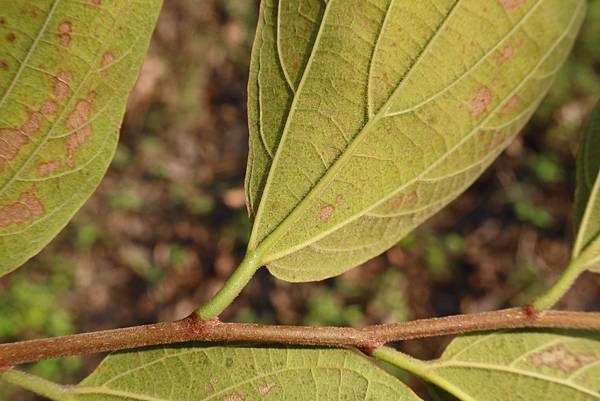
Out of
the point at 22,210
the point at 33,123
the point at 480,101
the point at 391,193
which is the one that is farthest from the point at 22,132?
the point at 480,101

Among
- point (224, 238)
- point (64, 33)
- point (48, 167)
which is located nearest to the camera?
point (64, 33)

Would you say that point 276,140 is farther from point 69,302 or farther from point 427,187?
point 69,302

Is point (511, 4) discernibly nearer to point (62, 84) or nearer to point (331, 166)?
point (331, 166)

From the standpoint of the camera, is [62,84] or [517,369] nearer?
[62,84]

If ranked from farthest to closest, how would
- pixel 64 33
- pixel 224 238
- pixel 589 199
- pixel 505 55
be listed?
1. pixel 224 238
2. pixel 589 199
3. pixel 505 55
4. pixel 64 33

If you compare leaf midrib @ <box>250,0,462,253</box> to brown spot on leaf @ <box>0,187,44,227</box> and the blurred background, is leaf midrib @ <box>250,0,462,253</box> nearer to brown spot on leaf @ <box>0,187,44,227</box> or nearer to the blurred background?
brown spot on leaf @ <box>0,187,44,227</box>

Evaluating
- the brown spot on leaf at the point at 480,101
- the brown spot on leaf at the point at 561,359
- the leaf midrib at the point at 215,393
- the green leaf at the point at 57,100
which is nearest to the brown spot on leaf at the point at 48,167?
the green leaf at the point at 57,100

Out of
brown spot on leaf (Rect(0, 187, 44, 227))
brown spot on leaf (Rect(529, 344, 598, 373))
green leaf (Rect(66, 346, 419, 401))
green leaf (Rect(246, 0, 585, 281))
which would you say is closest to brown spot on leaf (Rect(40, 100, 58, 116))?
brown spot on leaf (Rect(0, 187, 44, 227))
